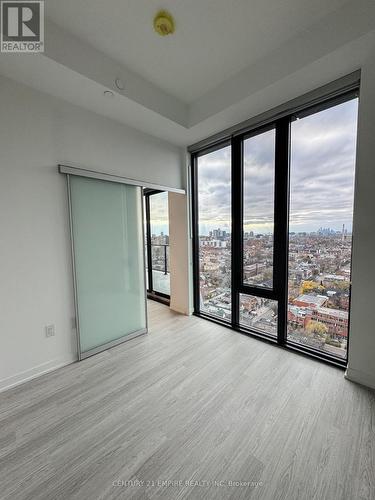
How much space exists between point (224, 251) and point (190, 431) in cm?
207

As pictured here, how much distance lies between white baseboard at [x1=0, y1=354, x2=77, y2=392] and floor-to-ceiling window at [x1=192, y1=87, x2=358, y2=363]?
2.02m

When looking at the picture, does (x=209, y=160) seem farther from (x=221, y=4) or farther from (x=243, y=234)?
(x=221, y=4)

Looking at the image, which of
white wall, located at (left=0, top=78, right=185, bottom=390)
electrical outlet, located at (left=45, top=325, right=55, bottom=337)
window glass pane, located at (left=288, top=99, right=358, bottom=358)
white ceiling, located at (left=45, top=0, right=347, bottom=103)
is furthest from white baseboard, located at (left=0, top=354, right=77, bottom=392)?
white ceiling, located at (left=45, top=0, right=347, bottom=103)

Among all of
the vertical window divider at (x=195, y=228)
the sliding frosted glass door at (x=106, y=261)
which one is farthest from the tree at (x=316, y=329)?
the sliding frosted glass door at (x=106, y=261)

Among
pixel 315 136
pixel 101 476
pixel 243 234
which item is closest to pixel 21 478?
pixel 101 476

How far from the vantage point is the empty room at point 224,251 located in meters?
A: 1.28

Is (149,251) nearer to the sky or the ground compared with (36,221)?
nearer to the ground

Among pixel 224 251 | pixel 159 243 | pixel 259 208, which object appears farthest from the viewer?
→ pixel 159 243

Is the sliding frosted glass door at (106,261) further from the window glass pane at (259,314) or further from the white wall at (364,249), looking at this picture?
the white wall at (364,249)

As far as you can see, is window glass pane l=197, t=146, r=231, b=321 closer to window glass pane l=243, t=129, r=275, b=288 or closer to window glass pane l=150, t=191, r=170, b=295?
window glass pane l=243, t=129, r=275, b=288

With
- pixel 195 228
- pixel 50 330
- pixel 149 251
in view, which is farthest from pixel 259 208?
pixel 149 251

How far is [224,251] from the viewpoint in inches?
119

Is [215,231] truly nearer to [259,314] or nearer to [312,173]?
[259,314]

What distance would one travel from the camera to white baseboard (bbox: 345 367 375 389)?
69.5 inches
